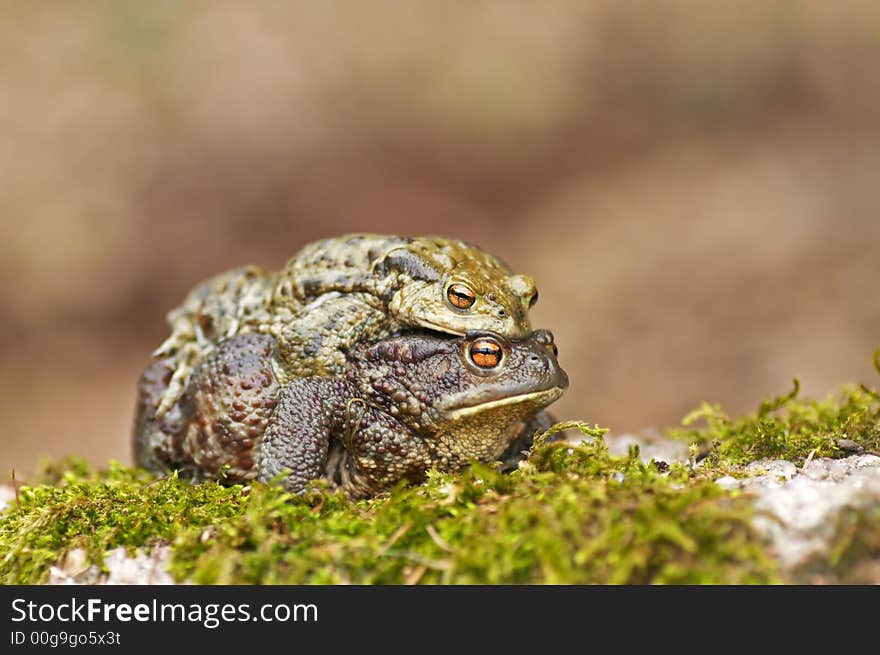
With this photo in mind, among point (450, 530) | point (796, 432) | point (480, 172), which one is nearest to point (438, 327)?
point (450, 530)

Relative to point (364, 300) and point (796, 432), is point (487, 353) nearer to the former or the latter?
point (364, 300)

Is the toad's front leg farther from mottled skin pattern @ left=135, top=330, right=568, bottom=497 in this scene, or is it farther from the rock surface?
the rock surface

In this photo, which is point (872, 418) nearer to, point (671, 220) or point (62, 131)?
point (671, 220)

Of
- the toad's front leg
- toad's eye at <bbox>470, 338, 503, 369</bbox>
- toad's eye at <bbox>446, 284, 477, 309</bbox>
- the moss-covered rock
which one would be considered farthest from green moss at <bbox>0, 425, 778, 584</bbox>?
toad's eye at <bbox>446, 284, 477, 309</bbox>

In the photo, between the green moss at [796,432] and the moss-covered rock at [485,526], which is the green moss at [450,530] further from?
the green moss at [796,432]

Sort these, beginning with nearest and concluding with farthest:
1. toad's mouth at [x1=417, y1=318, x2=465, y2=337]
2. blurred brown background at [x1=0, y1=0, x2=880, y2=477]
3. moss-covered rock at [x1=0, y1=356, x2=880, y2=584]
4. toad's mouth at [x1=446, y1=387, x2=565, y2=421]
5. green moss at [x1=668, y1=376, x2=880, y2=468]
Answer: moss-covered rock at [x1=0, y1=356, x2=880, y2=584], toad's mouth at [x1=446, y1=387, x2=565, y2=421], toad's mouth at [x1=417, y1=318, x2=465, y2=337], green moss at [x1=668, y1=376, x2=880, y2=468], blurred brown background at [x1=0, y1=0, x2=880, y2=477]

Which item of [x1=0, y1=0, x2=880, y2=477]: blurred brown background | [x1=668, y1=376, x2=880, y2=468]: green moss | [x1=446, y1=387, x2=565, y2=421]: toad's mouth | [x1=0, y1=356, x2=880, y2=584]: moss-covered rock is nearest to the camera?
[x1=0, y1=356, x2=880, y2=584]: moss-covered rock

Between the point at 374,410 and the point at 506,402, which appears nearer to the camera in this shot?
the point at 506,402

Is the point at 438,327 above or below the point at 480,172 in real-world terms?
below

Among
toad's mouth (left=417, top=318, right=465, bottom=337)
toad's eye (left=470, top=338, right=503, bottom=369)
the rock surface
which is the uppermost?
toad's mouth (left=417, top=318, right=465, bottom=337)
